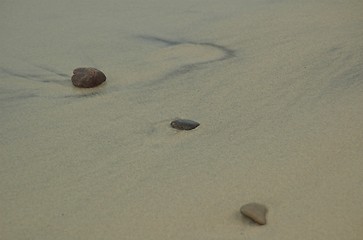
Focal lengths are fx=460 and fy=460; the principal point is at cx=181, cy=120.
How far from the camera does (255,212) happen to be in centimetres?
137

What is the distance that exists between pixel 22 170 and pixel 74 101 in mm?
468

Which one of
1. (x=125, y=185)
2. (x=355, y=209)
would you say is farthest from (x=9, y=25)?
(x=355, y=209)

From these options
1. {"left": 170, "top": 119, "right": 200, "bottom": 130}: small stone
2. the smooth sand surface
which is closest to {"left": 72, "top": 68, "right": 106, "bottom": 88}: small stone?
the smooth sand surface

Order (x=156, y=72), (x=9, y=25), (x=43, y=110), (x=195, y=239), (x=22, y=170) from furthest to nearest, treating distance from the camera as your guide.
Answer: (x=9, y=25) → (x=156, y=72) → (x=43, y=110) → (x=22, y=170) → (x=195, y=239)

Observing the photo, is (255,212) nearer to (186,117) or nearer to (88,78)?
(186,117)

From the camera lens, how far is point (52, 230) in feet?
4.46

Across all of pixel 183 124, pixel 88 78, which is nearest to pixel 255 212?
pixel 183 124

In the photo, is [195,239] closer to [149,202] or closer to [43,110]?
[149,202]

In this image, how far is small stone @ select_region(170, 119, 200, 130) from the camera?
178cm

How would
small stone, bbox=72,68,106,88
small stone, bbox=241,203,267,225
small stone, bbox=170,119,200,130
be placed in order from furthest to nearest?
small stone, bbox=72,68,106,88 → small stone, bbox=170,119,200,130 → small stone, bbox=241,203,267,225

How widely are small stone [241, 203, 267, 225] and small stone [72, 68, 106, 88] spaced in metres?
0.99

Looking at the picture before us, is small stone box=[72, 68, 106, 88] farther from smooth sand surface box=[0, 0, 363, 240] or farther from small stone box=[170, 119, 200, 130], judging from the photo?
small stone box=[170, 119, 200, 130]

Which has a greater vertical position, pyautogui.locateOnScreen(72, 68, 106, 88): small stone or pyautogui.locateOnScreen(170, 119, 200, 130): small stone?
→ pyautogui.locateOnScreen(72, 68, 106, 88): small stone

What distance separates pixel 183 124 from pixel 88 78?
54cm
